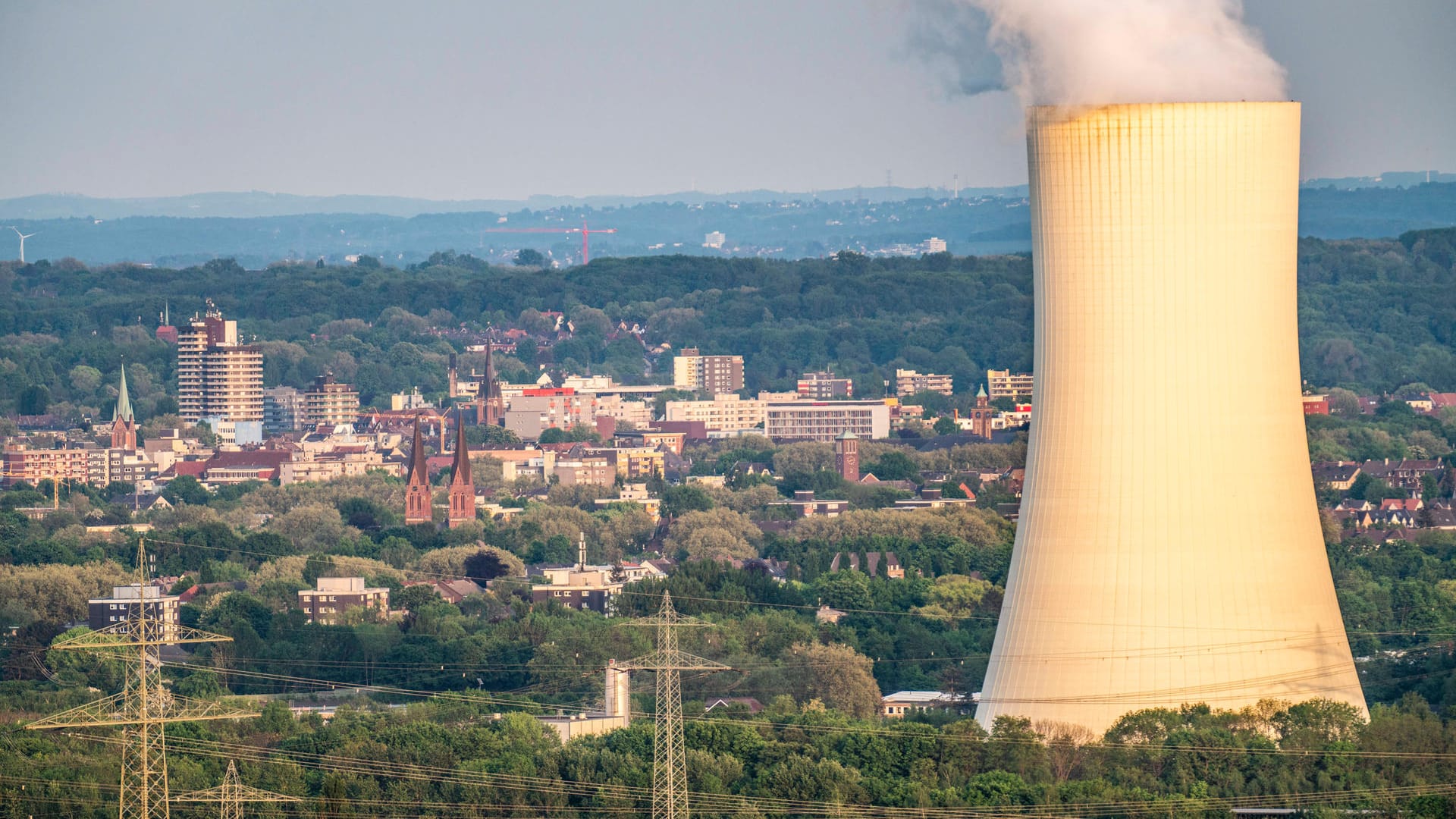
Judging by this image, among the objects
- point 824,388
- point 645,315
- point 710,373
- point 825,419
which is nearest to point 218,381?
point 710,373

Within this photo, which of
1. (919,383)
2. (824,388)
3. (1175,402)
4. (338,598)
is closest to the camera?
(1175,402)

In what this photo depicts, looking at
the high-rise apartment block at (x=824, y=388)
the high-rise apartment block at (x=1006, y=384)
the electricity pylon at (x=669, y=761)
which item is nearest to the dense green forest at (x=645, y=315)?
the high-rise apartment block at (x=824, y=388)

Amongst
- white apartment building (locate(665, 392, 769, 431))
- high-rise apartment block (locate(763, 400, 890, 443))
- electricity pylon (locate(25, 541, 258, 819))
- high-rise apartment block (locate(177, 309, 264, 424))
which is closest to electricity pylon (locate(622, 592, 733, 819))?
electricity pylon (locate(25, 541, 258, 819))

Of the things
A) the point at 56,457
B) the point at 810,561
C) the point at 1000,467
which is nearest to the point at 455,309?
the point at 56,457

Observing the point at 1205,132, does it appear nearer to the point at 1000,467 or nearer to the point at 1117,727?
the point at 1117,727

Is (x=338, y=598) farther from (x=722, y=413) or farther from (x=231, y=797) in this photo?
(x=722, y=413)

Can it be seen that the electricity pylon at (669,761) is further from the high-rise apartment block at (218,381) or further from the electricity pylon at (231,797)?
the high-rise apartment block at (218,381)
